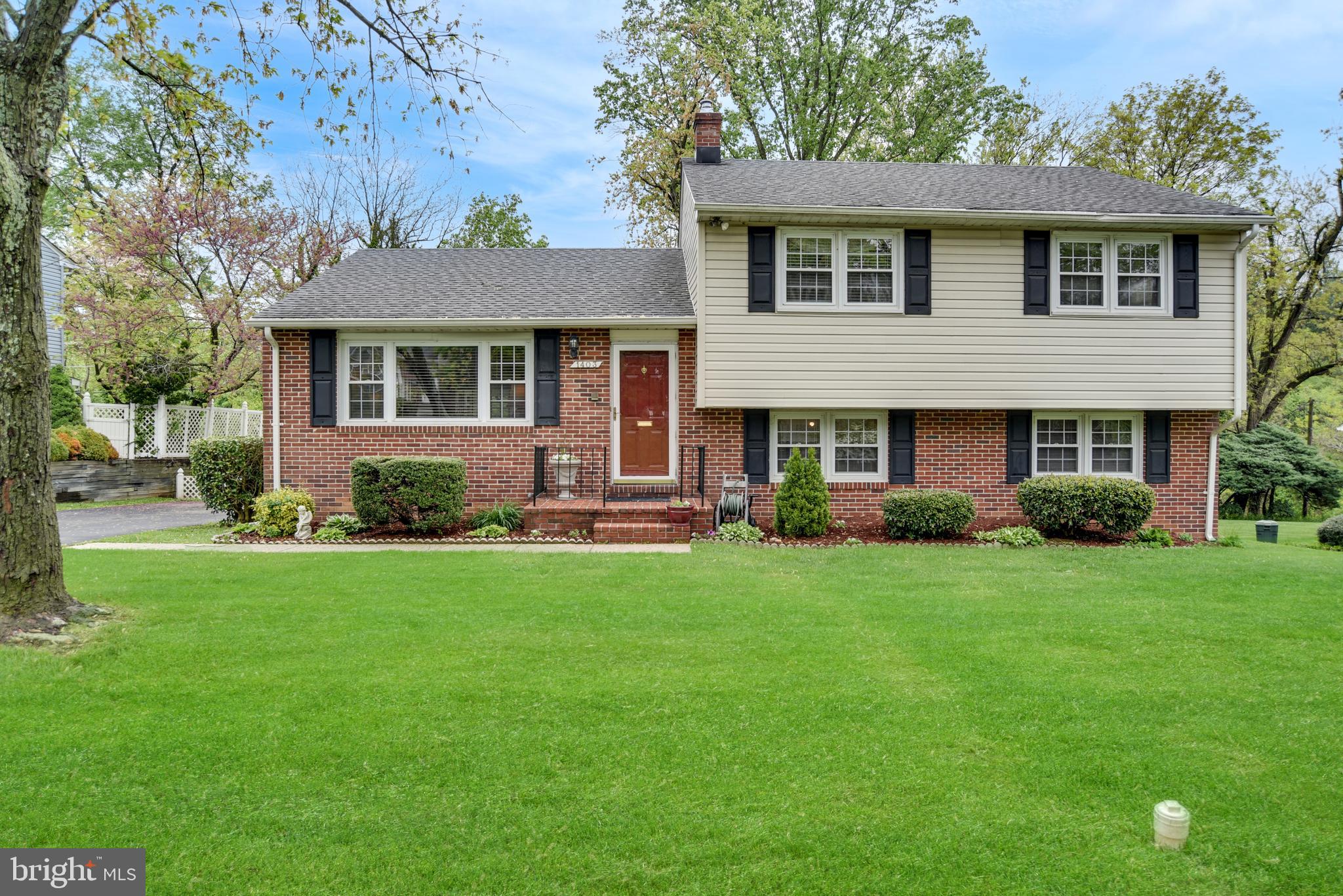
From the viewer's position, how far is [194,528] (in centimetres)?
1144

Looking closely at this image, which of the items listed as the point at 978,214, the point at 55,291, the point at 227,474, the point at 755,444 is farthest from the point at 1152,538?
the point at 55,291

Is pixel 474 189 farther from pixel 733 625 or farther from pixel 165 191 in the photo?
pixel 733 625

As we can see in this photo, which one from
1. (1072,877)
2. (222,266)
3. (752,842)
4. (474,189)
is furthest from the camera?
(474,189)

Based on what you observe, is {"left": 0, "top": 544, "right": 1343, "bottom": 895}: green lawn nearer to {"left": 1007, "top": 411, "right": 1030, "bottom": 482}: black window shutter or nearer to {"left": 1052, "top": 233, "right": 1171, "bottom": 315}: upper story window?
{"left": 1007, "top": 411, "right": 1030, "bottom": 482}: black window shutter

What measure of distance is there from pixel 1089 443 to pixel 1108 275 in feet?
8.66

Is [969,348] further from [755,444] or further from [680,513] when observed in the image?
[680,513]

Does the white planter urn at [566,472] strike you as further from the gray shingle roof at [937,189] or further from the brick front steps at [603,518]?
the gray shingle roof at [937,189]

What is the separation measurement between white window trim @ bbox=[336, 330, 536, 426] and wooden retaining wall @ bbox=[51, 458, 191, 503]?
27.7 feet

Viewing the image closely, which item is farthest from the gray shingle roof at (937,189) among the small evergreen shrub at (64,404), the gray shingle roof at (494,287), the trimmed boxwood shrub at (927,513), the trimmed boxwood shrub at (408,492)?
the small evergreen shrub at (64,404)

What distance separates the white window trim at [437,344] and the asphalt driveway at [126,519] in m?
3.92

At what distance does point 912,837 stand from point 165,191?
70.8 feet

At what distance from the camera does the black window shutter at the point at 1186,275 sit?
1121 cm

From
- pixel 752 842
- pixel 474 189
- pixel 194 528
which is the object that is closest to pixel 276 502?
pixel 194 528

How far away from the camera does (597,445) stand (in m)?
11.5
